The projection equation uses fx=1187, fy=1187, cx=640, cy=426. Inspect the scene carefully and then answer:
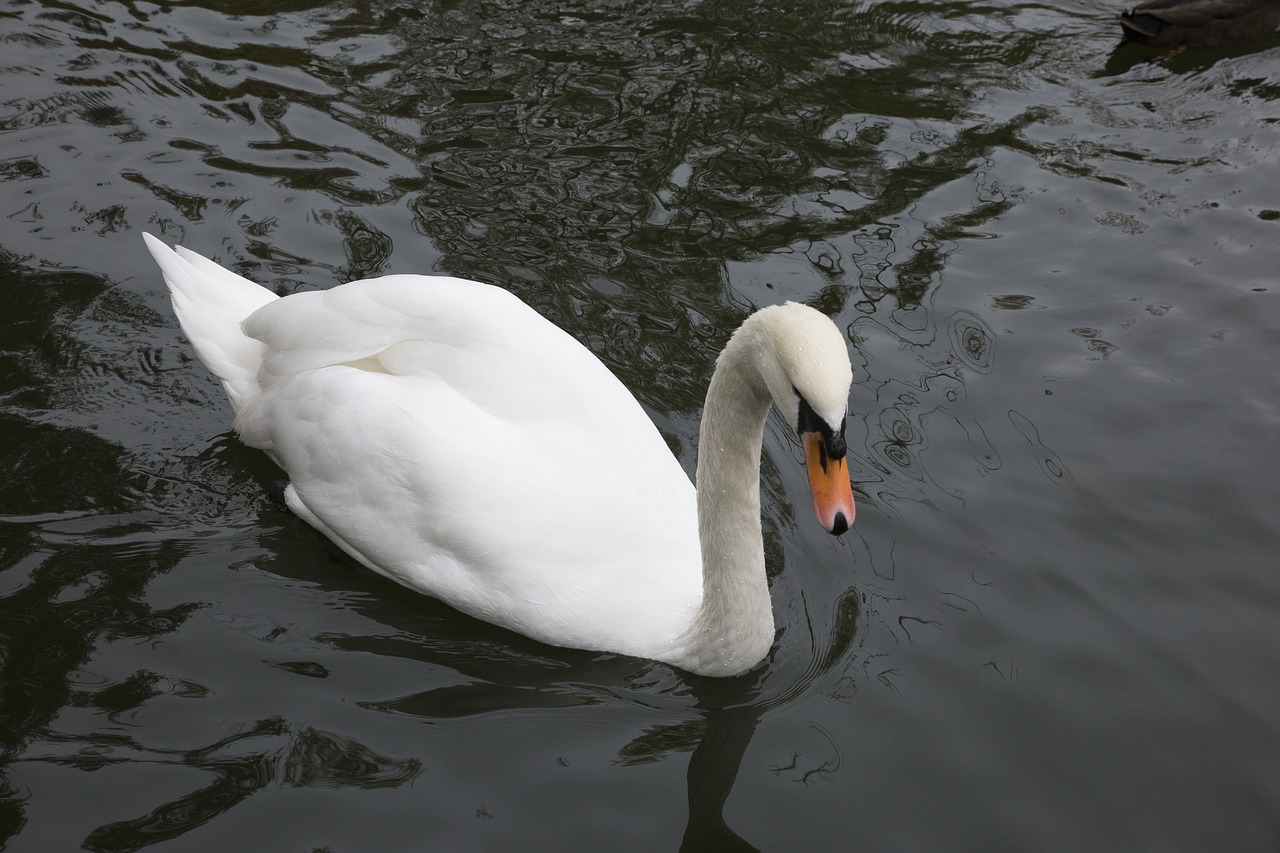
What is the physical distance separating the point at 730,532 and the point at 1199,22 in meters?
7.60

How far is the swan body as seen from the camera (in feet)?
31.3

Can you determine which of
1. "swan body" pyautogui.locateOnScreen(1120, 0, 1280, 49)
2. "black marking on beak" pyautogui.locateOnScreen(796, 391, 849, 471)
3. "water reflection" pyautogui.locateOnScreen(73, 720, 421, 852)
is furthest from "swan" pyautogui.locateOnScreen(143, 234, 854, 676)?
"swan body" pyautogui.locateOnScreen(1120, 0, 1280, 49)

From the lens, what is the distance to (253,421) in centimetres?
541

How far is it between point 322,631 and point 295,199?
3.68m

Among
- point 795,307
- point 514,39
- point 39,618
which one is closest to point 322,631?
point 39,618

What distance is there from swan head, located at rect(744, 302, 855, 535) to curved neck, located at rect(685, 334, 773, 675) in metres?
0.32

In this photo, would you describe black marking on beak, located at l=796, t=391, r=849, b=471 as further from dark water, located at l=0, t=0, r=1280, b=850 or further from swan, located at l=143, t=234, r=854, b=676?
dark water, located at l=0, t=0, r=1280, b=850

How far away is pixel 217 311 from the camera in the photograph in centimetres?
577

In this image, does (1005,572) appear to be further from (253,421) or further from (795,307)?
(253,421)

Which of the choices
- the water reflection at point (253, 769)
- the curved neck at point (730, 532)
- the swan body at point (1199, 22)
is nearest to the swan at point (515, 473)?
the curved neck at point (730, 532)

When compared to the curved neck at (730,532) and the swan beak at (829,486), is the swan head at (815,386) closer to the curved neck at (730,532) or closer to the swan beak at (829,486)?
the swan beak at (829,486)

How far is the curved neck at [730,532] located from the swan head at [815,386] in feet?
1.05

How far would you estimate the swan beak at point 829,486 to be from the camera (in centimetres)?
376

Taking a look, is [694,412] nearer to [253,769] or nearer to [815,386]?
[815,386]
